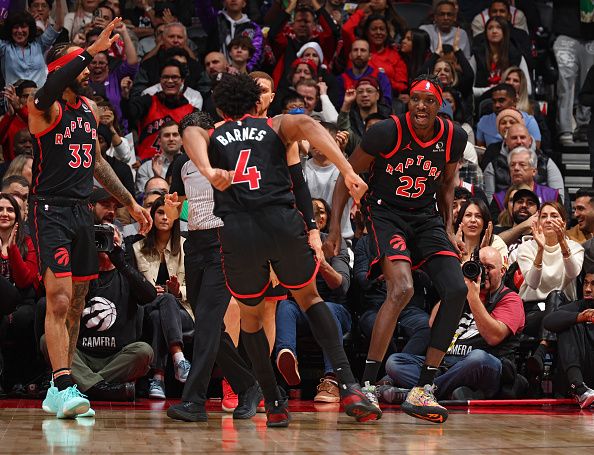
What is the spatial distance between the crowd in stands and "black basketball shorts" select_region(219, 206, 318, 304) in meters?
1.14

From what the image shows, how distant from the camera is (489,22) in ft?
41.9

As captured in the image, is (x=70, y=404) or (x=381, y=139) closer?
(x=70, y=404)

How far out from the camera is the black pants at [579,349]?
26.1 ft

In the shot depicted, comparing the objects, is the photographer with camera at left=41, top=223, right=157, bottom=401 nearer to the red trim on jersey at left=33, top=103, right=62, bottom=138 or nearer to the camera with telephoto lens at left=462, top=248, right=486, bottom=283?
the red trim on jersey at left=33, top=103, right=62, bottom=138

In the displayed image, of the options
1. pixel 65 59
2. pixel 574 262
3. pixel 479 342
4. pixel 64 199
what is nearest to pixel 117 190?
pixel 64 199

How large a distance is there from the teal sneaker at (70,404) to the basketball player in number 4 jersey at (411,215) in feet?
5.49

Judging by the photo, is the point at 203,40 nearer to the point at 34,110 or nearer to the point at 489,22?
the point at 489,22

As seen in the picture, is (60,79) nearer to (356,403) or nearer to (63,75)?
(63,75)

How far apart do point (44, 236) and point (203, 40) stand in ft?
25.2

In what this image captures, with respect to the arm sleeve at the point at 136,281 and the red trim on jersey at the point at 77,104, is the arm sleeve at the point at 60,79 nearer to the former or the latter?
the red trim on jersey at the point at 77,104

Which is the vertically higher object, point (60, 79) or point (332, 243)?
point (60, 79)

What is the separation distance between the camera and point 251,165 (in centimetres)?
591

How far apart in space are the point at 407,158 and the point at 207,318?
158 cm

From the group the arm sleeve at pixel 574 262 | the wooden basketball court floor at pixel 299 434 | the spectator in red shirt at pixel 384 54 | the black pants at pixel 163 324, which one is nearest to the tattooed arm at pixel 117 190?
the wooden basketball court floor at pixel 299 434
